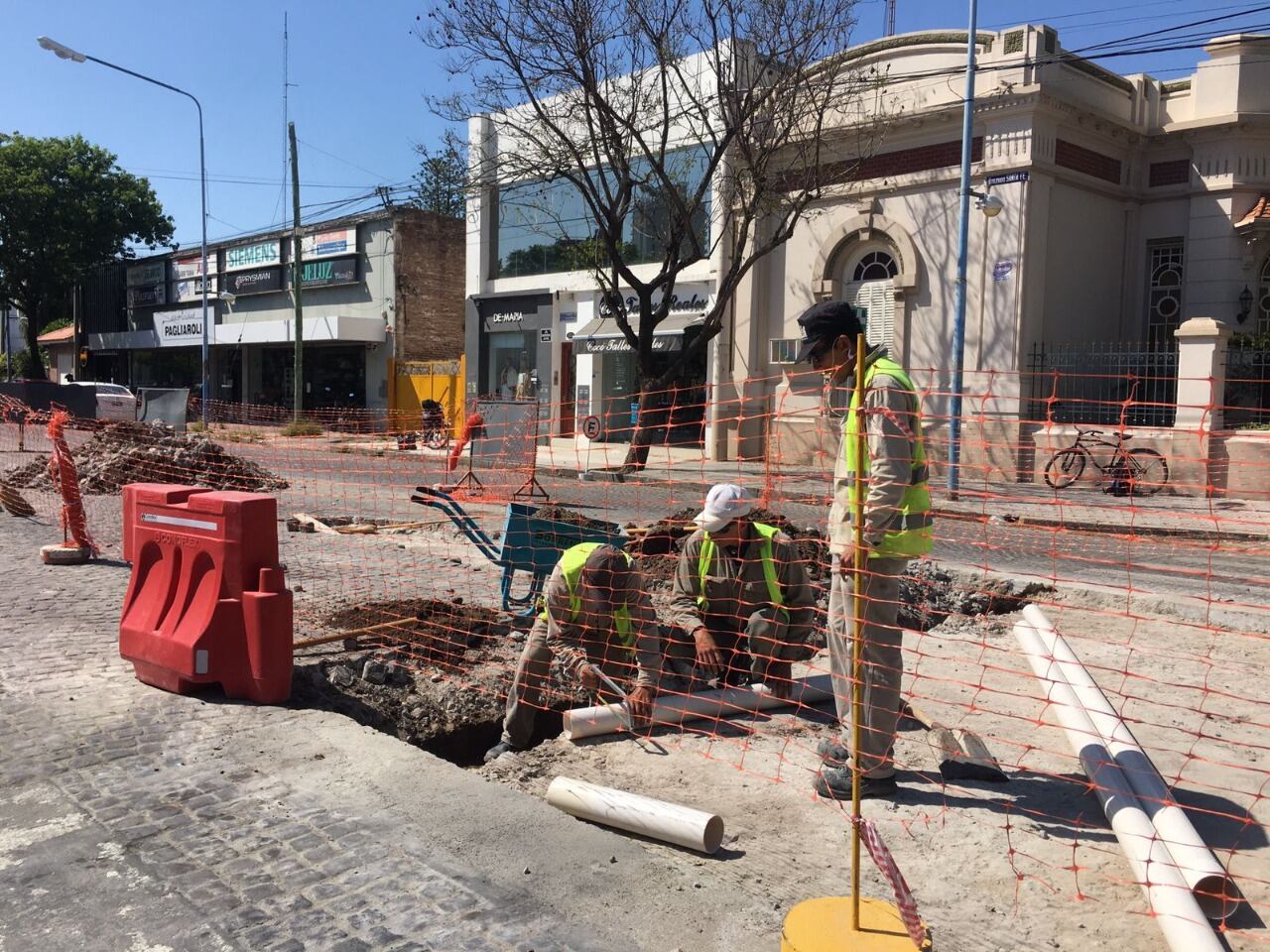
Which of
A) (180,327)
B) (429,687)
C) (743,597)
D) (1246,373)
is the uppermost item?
(180,327)

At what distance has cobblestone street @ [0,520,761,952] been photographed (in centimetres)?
286

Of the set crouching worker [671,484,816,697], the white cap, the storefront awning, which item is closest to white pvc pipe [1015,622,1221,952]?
crouching worker [671,484,816,697]

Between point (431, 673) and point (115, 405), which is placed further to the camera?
point (115, 405)

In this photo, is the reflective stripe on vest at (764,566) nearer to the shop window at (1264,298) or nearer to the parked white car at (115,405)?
the shop window at (1264,298)

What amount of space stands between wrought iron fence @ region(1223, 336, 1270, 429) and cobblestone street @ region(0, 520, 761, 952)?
1667 centimetres

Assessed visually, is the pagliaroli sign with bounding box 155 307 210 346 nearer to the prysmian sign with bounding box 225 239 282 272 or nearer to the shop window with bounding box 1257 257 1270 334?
the prysmian sign with bounding box 225 239 282 272

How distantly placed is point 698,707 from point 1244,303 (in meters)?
18.1

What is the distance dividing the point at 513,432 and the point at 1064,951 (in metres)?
9.61

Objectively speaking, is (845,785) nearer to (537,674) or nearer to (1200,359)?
(537,674)

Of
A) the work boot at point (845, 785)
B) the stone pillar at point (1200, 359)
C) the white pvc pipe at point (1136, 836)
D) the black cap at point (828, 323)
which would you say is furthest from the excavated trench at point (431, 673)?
the stone pillar at point (1200, 359)

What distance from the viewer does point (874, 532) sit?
3764 millimetres

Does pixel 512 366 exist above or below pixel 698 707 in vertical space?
above

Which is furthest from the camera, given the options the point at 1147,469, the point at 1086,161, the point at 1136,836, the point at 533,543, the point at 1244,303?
the point at 1086,161

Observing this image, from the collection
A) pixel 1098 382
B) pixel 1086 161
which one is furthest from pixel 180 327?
pixel 1098 382
